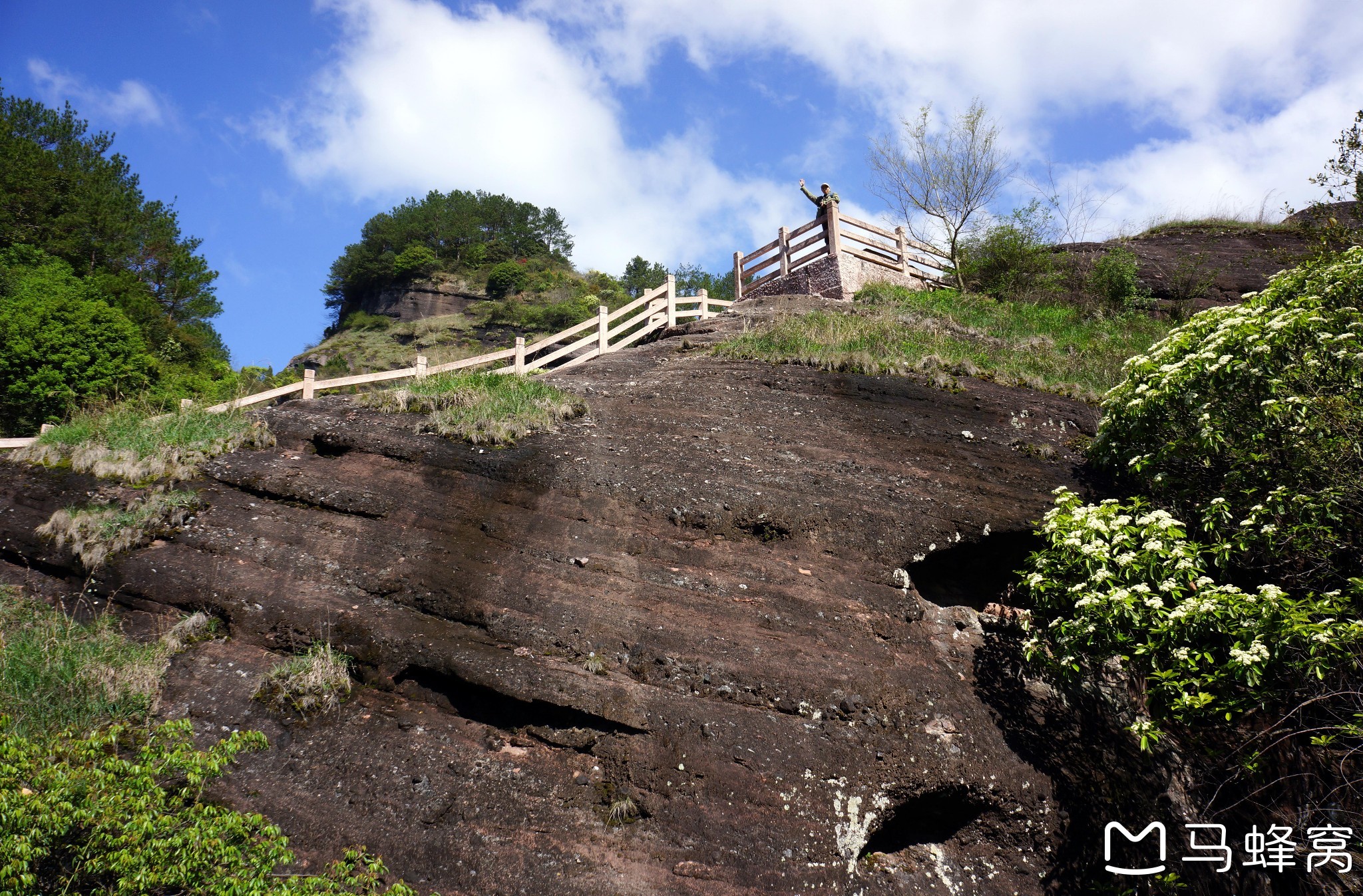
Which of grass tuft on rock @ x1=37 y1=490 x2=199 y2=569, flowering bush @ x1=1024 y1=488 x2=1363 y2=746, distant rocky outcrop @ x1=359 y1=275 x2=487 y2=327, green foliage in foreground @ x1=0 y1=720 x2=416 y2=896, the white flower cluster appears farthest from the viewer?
distant rocky outcrop @ x1=359 y1=275 x2=487 y2=327

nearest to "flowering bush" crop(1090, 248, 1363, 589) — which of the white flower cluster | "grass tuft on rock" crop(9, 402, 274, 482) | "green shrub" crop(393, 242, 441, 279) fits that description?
the white flower cluster

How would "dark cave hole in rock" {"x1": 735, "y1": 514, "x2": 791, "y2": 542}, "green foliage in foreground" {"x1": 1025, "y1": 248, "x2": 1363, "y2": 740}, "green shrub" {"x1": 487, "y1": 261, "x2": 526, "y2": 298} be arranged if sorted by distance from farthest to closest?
"green shrub" {"x1": 487, "y1": 261, "x2": 526, "y2": 298} < "dark cave hole in rock" {"x1": 735, "y1": 514, "x2": 791, "y2": 542} < "green foliage in foreground" {"x1": 1025, "y1": 248, "x2": 1363, "y2": 740}

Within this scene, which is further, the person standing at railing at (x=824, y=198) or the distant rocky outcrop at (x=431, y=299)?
the distant rocky outcrop at (x=431, y=299)

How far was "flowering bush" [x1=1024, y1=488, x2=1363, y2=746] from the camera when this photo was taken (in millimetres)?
6117

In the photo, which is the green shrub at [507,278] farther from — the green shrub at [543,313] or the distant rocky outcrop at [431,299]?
the green shrub at [543,313]

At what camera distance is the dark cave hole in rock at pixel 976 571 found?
8797mm

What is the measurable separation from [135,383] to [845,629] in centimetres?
2111

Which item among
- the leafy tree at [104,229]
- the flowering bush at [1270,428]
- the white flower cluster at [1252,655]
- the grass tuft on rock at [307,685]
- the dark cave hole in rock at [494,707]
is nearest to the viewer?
the white flower cluster at [1252,655]

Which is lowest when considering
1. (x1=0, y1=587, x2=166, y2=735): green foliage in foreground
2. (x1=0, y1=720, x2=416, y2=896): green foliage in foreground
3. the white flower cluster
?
(x1=0, y1=720, x2=416, y2=896): green foliage in foreground

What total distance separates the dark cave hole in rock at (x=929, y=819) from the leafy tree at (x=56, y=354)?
19.8 meters

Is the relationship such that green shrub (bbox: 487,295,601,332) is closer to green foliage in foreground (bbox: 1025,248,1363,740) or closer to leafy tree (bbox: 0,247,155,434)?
leafy tree (bbox: 0,247,155,434)

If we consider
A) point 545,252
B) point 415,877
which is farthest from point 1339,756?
point 545,252

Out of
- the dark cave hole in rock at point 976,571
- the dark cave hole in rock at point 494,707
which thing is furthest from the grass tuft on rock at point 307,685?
the dark cave hole in rock at point 976,571

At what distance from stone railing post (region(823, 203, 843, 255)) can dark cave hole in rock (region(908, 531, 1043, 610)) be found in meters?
11.8
